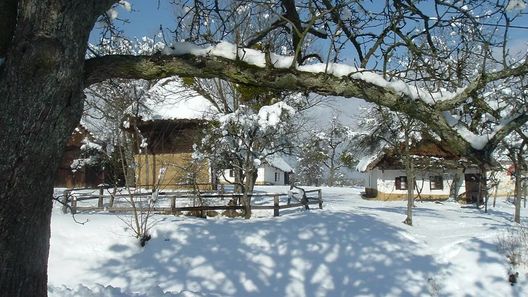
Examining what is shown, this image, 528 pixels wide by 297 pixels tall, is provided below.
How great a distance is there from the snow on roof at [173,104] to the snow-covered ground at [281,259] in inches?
359

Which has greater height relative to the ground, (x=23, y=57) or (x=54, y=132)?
(x=23, y=57)

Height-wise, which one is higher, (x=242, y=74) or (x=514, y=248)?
(x=242, y=74)

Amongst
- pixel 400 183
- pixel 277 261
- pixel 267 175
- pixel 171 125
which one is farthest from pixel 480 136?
pixel 267 175

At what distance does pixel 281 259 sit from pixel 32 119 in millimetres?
9785

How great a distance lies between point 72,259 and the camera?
1134 centimetres

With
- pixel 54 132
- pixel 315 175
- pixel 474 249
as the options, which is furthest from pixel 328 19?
pixel 315 175

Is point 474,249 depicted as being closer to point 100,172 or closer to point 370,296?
point 370,296

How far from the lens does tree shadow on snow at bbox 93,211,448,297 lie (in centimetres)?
1047

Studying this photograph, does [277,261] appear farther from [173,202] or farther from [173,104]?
[173,104]

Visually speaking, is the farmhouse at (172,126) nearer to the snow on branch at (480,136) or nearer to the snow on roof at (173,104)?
the snow on roof at (173,104)

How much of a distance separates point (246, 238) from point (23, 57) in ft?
35.4

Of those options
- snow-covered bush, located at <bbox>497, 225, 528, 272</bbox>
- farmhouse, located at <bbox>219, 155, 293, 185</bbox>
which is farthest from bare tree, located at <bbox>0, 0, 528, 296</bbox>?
farmhouse, located at <bbox>219, 155, 293, 185</bbox>

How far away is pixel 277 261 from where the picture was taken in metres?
11.9

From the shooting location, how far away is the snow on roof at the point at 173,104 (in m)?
22.7
